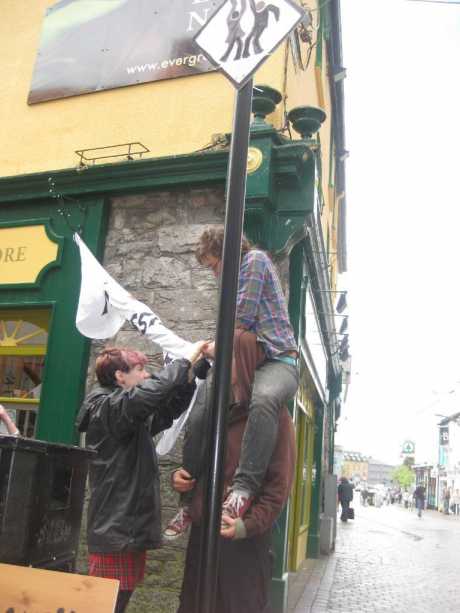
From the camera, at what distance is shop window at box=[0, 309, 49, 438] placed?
19.8ft

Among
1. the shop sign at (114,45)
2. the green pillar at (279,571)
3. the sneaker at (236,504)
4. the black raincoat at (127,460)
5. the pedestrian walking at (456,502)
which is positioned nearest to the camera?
the sneaker at (236,504)

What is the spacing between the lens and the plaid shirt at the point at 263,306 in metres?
2.71

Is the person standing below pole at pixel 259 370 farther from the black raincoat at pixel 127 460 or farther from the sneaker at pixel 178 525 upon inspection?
the black raincoat at pixel 127 460

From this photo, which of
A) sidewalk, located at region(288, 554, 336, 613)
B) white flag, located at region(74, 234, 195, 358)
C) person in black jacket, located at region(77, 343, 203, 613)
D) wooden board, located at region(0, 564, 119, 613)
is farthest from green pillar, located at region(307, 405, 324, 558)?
wooden board, located at region(0, 564, 119, 613)

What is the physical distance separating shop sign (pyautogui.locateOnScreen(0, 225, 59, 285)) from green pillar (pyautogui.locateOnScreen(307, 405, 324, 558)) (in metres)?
6.59

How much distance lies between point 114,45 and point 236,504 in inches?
236

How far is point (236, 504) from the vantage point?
239cm

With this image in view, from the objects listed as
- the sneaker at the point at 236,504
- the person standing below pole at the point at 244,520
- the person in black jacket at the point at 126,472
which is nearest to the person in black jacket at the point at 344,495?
the person in black jacket at the point at 126,472

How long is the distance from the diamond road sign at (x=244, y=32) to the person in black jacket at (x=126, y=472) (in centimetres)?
132

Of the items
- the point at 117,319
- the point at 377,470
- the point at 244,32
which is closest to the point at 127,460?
the point at 117,319

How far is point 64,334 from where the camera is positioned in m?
5.75

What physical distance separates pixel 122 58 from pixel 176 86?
893 millimetres

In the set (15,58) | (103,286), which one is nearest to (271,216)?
(103,286)

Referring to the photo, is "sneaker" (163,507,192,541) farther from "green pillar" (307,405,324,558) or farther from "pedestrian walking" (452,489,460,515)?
"pedestrian walking" (452,489,460,515)
